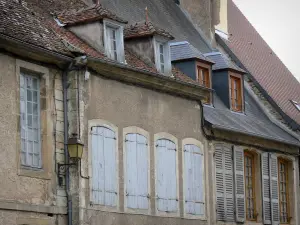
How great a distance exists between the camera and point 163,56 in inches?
966

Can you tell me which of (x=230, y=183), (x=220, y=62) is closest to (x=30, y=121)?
(x=230, y=183)

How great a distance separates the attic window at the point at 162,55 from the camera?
24234 mm

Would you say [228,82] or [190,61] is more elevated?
[190,61]

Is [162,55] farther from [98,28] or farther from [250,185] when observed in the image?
[250,185]

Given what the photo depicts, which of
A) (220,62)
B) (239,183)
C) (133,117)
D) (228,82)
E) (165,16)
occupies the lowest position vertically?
(239,183)

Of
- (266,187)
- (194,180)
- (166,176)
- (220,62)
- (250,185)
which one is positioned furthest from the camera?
(220,62)

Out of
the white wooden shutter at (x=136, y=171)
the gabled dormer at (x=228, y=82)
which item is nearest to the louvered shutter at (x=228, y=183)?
the gabled dormer at (x=228, y=82)

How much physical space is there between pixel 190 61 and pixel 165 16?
3.50 m

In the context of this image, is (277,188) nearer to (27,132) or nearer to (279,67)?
(279,67)

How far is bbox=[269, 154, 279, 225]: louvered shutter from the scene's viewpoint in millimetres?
28750

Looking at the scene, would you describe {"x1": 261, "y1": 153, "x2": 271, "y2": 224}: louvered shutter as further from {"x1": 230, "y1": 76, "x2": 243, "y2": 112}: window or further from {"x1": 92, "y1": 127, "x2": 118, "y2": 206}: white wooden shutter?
{"x1": 92, "y1": 127, "x2": 118, "y2": 206}: white wooden shutter

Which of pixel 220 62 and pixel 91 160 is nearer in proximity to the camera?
pixel 91 160

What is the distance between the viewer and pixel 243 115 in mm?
29078

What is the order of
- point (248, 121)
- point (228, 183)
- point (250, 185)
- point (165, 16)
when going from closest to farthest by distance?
point (228, 183) → point (250, 185) → point (248, 121) → point (165, 16)
